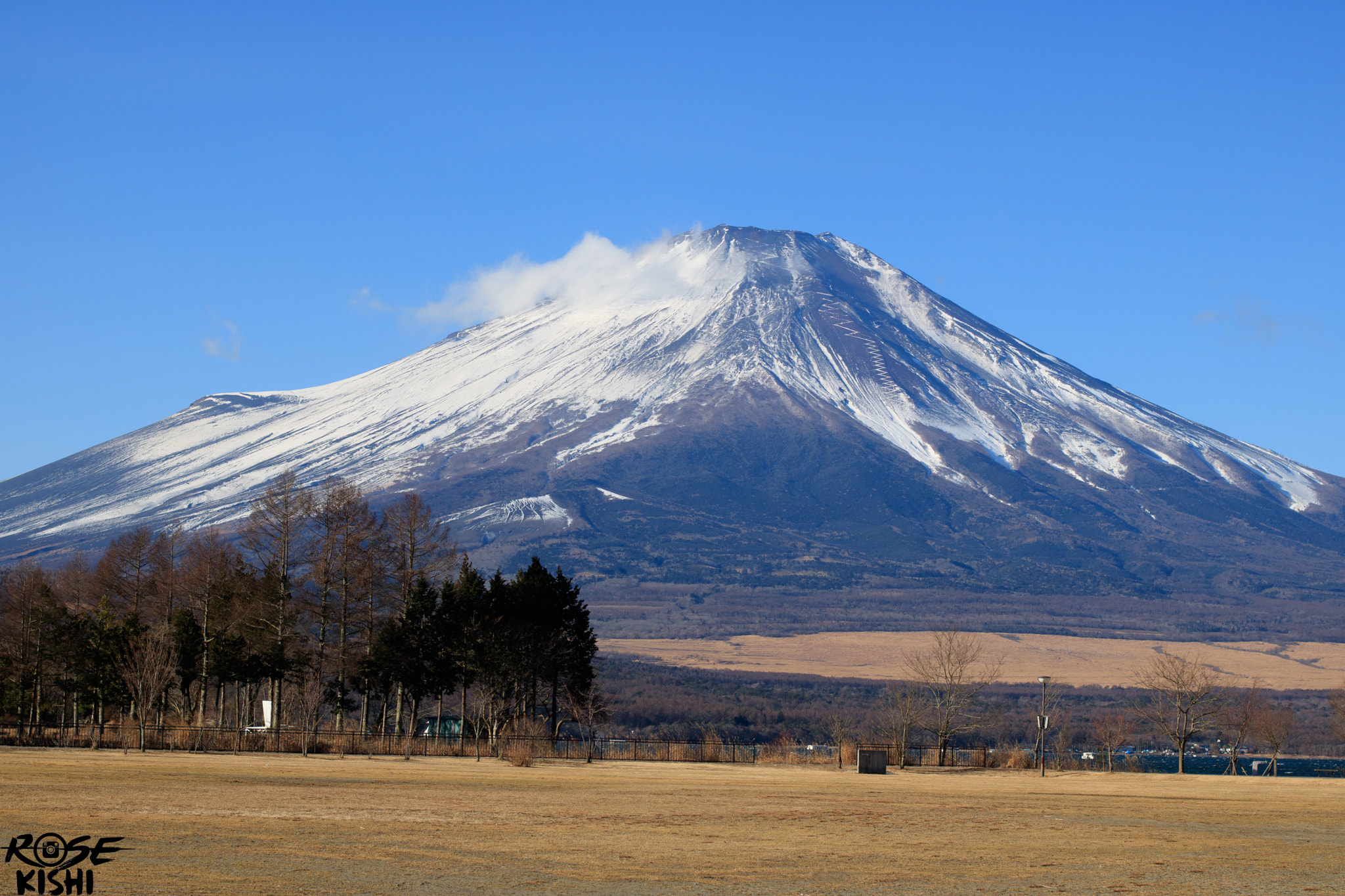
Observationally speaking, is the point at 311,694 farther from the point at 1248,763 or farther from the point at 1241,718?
the point at 1248,763

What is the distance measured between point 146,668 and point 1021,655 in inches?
5156

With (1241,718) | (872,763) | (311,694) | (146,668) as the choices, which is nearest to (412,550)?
(311,694)

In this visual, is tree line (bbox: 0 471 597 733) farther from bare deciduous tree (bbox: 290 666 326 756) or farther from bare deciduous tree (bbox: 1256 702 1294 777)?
bare deciduous tree (bbox: 1256 702 1294 777)

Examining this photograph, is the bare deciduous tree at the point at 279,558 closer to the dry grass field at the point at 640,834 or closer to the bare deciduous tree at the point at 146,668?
the bare deciduous tree at the point at 146,668

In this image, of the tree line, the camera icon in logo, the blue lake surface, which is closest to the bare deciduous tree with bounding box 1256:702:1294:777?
the blue lake surface

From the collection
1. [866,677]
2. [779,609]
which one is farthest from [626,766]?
[779,609]

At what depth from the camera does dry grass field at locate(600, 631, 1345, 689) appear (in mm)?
143250

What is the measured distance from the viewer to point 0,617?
54.8 m

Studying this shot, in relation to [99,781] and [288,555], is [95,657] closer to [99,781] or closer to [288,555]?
[288,555]

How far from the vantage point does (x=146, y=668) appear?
44281 millimetres

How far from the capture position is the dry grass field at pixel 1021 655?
470ft

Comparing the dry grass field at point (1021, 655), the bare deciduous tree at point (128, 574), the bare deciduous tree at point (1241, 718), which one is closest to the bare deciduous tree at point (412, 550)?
the bare deciduous tree at point (128, 574)

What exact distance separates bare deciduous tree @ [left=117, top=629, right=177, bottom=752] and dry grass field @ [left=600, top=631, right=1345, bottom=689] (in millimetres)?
98293

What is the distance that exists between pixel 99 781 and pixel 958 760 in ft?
119
